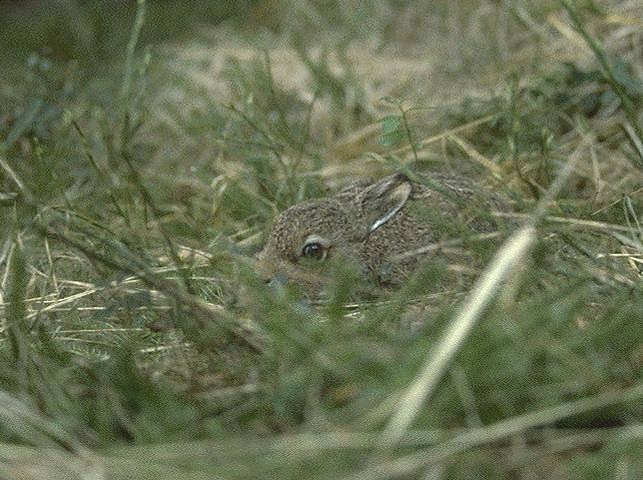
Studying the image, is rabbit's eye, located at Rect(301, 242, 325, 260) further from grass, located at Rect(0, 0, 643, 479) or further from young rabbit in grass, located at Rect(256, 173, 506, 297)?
grass, located at Rect(0, 0, 643, 479)

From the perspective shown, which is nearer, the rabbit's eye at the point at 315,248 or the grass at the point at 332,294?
the grass at the point at 332,294

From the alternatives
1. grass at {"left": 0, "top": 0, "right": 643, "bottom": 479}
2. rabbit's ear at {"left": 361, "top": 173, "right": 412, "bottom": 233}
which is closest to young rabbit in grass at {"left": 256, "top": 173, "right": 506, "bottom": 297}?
rabbit's ear at {"left": 361, "top": 173, "right": 412, "bottom": 233}

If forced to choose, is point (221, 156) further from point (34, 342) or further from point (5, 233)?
point (34, 342)

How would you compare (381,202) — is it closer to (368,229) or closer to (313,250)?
(368,229)

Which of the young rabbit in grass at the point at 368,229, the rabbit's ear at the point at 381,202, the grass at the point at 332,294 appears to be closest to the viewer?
the grass at the point at 332,294

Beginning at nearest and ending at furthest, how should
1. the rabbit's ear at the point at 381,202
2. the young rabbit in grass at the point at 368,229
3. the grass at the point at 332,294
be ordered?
the grass at the point at 332,294
the young rabbit in grass at the point at 368,229
the rabbit's ear at the point at 381,202

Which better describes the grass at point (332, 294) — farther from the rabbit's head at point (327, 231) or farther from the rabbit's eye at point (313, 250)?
the rabbit's eye at point (313, 250)

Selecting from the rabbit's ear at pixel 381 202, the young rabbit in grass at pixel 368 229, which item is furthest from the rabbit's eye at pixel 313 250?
the rabbit's ear at pixel 381 202

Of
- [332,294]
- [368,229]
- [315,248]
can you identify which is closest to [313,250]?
[315,248]
